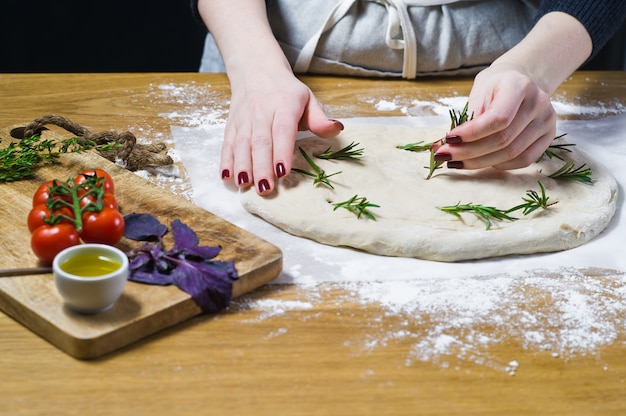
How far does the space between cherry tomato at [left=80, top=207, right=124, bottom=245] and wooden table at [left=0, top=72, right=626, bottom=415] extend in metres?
0.19

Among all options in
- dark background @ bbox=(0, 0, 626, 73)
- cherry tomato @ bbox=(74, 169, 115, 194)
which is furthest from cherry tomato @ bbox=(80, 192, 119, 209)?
dark background @ bbox=(0, 0, 626, 73)

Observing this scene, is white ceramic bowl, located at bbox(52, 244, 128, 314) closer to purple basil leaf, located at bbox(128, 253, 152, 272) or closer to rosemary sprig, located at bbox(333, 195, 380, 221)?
purple basil leaf, located at bbox(128, 253, 152, 272)

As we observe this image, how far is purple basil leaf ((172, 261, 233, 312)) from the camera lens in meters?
1.25

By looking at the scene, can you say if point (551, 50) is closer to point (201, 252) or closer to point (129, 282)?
point (201, 252)

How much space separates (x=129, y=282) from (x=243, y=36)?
98cm

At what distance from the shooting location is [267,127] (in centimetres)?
170

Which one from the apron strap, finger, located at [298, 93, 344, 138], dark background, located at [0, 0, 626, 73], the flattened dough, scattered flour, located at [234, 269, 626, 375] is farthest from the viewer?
dark background, located at [0, 0, 626, 73]

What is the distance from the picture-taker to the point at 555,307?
1350mm

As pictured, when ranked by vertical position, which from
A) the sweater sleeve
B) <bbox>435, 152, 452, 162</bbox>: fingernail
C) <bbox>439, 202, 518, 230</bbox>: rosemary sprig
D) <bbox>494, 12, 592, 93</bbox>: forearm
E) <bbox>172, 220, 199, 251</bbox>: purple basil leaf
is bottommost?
<bbox>172, 220, 199, 251</bbox>: purple basil leaf

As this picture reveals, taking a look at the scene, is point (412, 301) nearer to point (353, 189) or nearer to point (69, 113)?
point (353, 189)

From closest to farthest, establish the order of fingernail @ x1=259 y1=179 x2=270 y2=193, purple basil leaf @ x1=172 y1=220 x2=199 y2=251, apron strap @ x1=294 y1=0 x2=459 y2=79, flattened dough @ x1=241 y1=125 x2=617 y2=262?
purple basil leaf @ x1=172 y1=220 x2=199 y2=251, flattened dough @ x1=241 y1=125 x2=617 y2=262, fingernail @ x1=259 y1=179 x2=270 y2=193, apron strap @ x1=294 y1=0 x2=459 y2=79

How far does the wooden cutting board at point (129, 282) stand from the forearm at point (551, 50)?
865 millimetres

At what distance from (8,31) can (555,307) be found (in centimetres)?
291

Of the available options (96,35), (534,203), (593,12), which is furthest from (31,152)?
(96,35)
